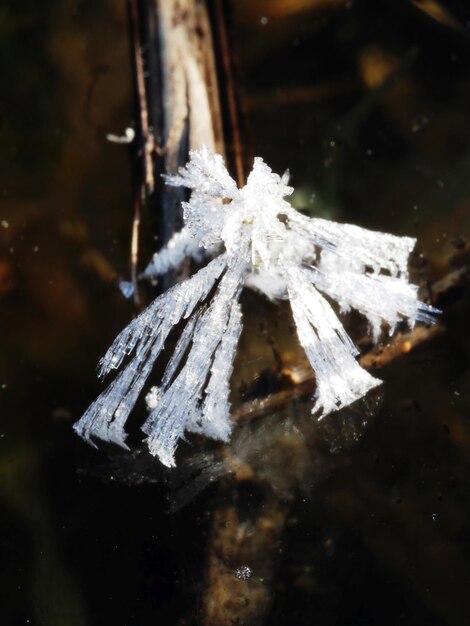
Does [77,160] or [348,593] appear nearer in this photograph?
[348,593]

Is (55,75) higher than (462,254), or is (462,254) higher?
(55,75)

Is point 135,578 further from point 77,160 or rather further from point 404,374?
point 77,160

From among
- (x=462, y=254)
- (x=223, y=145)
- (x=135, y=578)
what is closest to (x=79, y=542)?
(x=135, y=578)
